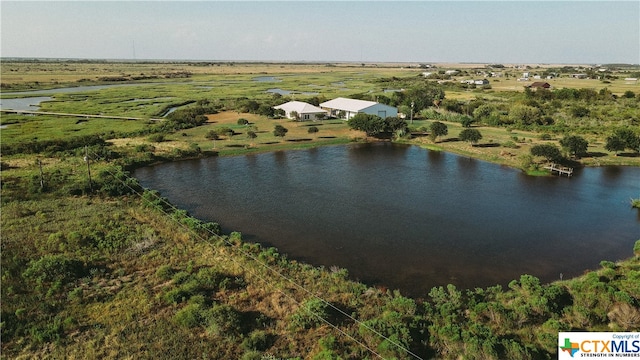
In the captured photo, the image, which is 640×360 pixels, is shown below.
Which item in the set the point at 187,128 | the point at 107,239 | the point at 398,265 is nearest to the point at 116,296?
the point at 107,239

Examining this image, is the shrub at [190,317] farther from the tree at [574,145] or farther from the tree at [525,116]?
the tree at [525,116]

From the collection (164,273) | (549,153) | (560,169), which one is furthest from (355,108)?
(164,273)

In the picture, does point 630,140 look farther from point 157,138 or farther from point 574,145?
point 157,138

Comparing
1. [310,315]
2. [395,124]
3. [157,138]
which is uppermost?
[395,124]

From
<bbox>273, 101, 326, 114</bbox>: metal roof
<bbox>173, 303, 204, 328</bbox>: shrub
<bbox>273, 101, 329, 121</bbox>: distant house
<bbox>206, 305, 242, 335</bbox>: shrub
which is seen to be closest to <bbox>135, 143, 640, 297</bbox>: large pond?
<bbox>206, 305, 242, 335</bbox>: shrub

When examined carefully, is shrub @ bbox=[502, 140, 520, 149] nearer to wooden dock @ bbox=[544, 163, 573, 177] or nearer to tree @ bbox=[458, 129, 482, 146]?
tree @ bbox=[458, 129, 482, 146]

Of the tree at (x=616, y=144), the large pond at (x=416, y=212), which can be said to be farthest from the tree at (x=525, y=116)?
the large pond at (x=416, y=212)

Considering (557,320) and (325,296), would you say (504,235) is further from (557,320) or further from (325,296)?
(325,296)
